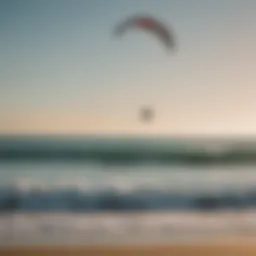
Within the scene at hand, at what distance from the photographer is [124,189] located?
1.34 m

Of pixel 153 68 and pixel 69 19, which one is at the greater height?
pixel 69 19

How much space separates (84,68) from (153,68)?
0.57 ft

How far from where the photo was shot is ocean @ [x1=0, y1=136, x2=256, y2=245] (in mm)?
1320

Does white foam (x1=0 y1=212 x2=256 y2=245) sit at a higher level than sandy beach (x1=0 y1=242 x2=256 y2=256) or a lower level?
higher

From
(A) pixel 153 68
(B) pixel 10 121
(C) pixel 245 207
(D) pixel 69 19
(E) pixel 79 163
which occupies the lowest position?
(C) pixel 245 207

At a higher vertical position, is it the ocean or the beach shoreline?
the ocean

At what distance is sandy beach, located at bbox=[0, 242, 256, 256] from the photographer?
1.30 meters

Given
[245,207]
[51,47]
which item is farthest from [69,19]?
[245,207]

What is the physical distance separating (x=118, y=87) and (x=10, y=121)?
0.28m

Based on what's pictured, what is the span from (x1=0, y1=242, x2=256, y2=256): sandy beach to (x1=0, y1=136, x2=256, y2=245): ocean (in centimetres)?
2

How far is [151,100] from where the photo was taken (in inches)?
54.0

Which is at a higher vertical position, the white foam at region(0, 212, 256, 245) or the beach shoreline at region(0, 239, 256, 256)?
the white foam at region(0, 212, 256, 245)

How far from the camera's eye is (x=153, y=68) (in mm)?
1377

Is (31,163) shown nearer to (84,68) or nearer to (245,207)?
(84,68)
